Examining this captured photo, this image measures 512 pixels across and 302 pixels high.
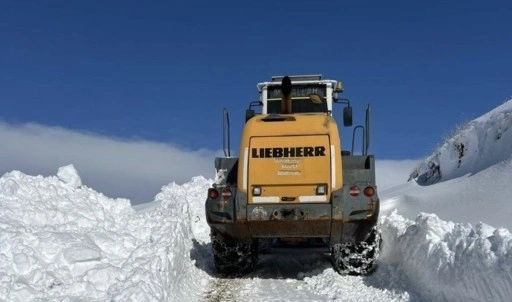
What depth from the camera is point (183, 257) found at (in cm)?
813

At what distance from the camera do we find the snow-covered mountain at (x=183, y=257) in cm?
527

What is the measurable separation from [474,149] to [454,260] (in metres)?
10.8

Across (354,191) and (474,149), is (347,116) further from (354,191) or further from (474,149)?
(474,149)

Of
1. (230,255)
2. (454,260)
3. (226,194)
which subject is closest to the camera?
(454,260)

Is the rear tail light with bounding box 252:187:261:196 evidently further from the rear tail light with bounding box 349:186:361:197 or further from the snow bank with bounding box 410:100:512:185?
the snow bank with bounding box 410:100:512:185

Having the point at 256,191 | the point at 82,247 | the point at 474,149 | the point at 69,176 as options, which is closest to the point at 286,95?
the point at 256,191

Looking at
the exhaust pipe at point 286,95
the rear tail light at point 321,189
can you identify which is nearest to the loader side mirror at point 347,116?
the exhaust pipe at point 286,95

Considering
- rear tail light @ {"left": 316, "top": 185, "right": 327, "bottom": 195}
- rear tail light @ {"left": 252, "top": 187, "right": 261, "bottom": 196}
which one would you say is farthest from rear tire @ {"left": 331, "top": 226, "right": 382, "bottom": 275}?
rear tail light @ {"left": 252, "top": 187, "right": 261, "bottom": 196}

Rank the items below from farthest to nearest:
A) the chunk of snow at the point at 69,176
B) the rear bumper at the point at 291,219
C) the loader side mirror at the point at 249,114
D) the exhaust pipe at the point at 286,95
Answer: the loader side mirror at the point at 249,114
the exhaust pipe at the point at 286,95
the chunk of snow at the point at 69,176
the rear bumper at the point at 291,219

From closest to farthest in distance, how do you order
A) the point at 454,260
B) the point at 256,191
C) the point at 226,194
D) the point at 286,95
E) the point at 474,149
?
the point at 454,260 < the point at 256,191 < the point at 226,194 < the point at 286,95 < the point at 474,149

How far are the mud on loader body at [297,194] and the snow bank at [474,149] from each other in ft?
21.3

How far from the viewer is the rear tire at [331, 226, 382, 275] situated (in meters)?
8.01

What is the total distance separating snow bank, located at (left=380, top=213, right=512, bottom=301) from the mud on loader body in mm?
641

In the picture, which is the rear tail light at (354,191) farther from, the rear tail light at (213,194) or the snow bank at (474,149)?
the snow bank at (474,149)
